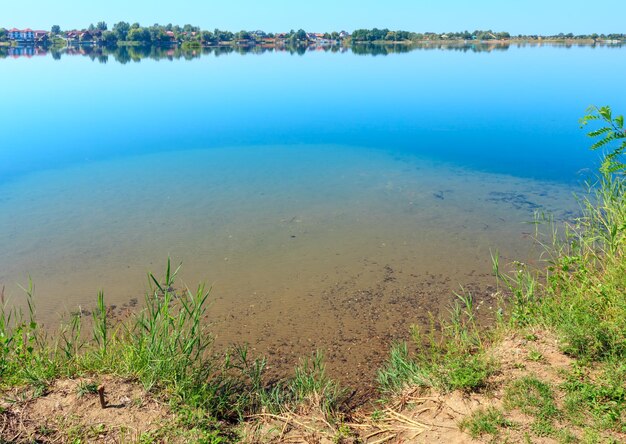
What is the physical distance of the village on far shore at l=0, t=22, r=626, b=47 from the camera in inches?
3319

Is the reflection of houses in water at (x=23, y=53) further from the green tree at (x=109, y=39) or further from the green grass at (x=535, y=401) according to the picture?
the green grass at (x=535, y=401)

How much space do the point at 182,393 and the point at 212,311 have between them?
7.28 feet

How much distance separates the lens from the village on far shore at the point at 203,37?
8431 cm

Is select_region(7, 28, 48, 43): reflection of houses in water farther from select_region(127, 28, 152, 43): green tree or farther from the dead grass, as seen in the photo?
the dead grass

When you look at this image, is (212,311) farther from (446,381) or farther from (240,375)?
(446,381)

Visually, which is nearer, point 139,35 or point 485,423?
point 485,423

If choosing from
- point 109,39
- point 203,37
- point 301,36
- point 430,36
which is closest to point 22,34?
point 109,39

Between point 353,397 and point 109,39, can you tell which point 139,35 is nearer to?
point 109,39

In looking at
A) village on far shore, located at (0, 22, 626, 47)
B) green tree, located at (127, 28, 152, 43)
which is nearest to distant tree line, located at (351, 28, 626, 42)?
village on far shore, located at (0, 22, 626, 47)

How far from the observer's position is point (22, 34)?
303 ft

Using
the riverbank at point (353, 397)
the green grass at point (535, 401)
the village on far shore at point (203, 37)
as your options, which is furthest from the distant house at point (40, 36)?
the green grass at point (535, 401)

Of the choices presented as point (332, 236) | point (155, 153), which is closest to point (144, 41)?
point (155, 153)

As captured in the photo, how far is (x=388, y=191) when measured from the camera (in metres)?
9.02

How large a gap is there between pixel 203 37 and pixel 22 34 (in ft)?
120
